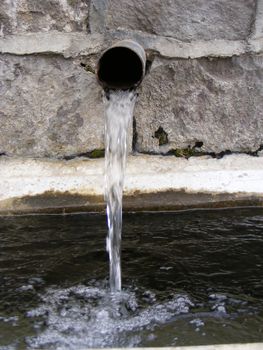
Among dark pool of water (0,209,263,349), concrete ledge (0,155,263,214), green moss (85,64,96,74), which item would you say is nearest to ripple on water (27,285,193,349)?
dark pool of water (0,209,263,349)

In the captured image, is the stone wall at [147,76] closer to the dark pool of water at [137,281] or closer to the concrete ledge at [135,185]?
the concrete ledge at [135,185]

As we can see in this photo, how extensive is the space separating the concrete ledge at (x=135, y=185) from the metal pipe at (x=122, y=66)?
0.89 feet

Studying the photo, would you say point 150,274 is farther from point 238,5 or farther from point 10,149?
point 238,5

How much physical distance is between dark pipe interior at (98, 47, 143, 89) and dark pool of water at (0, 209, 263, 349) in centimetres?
42

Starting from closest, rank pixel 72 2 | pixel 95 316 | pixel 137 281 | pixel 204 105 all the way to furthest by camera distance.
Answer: pixel 95 316
pixel 137 281
pixel 72 2
pixel 204 105

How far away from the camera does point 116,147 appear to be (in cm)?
185

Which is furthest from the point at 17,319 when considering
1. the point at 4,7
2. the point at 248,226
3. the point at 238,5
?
the point at 238,5

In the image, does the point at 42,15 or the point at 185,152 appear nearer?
the point at 42,15

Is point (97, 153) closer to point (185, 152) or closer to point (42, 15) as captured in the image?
point (185, 152)

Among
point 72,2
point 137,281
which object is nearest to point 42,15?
point 72,2

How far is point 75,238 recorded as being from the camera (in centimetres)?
172

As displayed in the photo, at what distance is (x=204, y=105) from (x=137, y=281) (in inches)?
26.8

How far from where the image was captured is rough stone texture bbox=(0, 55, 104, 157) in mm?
1849

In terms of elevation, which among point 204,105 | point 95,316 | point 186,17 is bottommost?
point 95,316
